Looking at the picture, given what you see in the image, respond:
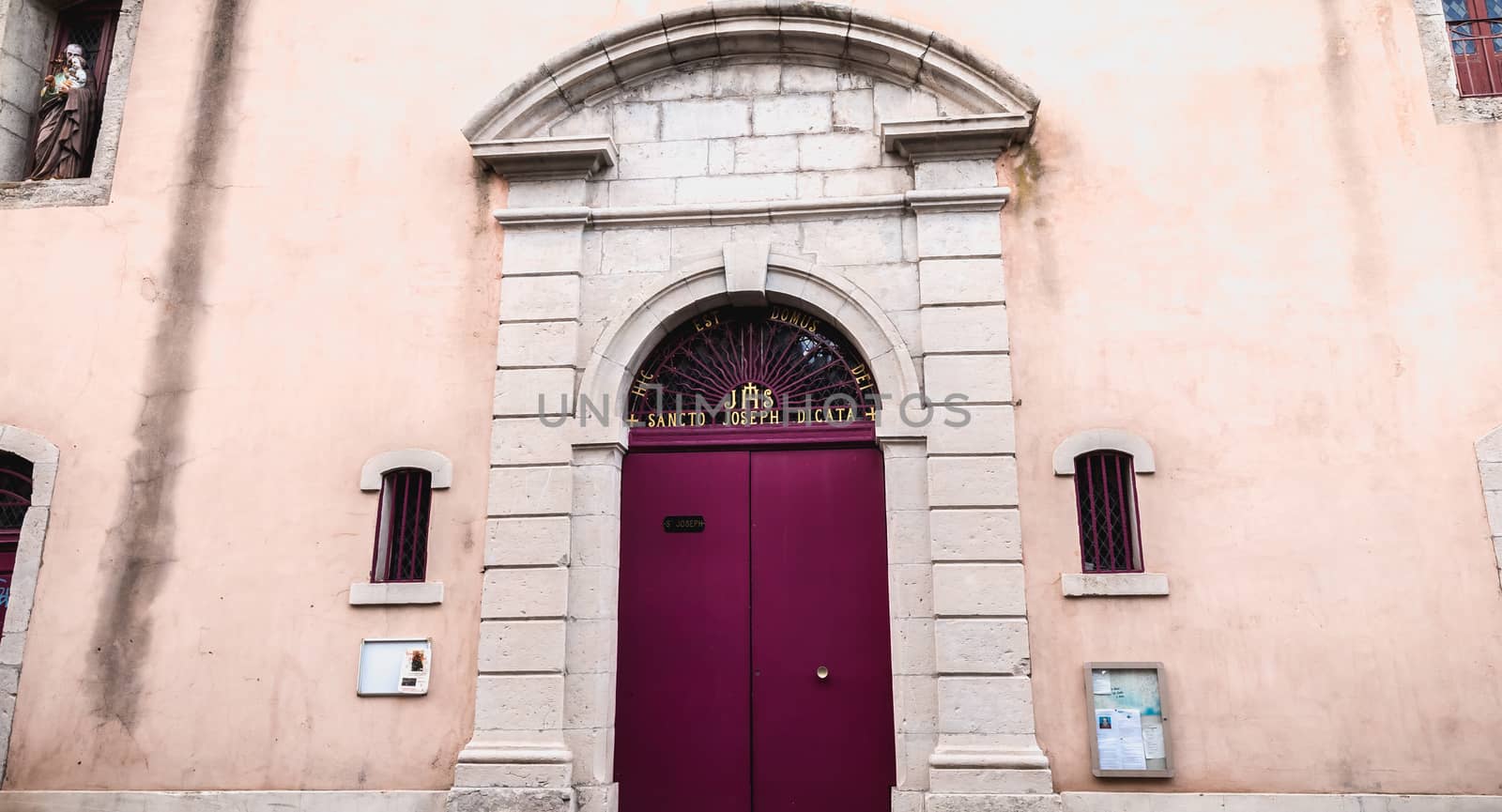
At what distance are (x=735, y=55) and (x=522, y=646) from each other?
389 cm

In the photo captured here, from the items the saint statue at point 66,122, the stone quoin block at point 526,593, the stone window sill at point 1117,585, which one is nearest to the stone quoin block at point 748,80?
the stone quoin block at point 526,593

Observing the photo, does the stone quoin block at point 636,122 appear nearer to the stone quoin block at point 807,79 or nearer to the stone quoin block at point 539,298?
the stone quoin block at point 807,79

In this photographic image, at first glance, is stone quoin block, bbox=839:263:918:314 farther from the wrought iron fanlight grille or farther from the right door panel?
the right door panel

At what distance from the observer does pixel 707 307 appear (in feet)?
21.7

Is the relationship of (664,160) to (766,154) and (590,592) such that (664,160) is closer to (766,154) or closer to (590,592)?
(766,154)

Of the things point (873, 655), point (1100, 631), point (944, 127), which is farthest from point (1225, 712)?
point (944, 127)

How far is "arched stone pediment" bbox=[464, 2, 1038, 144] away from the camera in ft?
21.5

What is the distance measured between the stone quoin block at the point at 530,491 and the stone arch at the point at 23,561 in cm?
284

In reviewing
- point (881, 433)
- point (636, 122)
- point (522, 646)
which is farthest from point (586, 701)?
point (636, 122)

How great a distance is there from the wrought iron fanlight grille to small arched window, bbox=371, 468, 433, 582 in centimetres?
134

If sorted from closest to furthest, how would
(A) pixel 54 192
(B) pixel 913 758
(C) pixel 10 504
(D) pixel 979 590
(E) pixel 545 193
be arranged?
(B) pixel 913 758
(D) pixel 979 590
(E) pixel 545 193
(C) pixel 10 504
(A) pixel 54 192

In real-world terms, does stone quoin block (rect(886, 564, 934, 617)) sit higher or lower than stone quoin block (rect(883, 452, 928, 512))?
lower

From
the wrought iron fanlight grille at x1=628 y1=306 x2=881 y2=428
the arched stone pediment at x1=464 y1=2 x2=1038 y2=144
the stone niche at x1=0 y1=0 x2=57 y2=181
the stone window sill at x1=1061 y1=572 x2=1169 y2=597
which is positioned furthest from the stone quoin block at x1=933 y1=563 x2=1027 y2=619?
the stone niche at x1=0 y1=0 x2=57 y2=181

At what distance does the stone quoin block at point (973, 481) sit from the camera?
5.97 m
